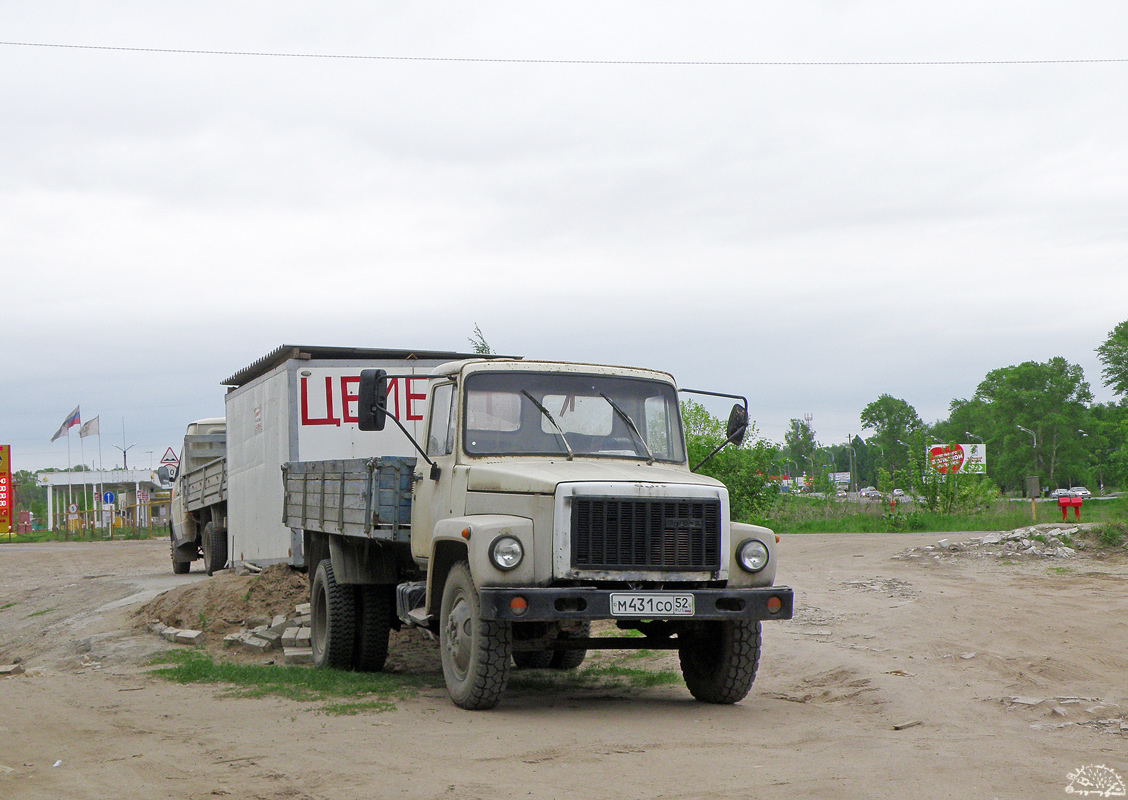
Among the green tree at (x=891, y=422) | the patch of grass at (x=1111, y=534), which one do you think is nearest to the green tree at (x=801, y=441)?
the green tree at (x=891, y=422)

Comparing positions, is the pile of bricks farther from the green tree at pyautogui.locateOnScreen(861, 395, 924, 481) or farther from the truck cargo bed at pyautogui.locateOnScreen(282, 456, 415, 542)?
the green tree at pyautogui.locateOnScreen(861, 395, 924, 481)

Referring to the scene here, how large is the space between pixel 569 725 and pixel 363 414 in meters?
2.45

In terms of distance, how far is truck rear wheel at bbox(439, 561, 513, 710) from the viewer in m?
7.32

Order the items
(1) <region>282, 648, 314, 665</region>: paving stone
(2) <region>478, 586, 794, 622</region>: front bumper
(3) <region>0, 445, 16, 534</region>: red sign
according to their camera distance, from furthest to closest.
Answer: (3) <region>0, 445, 16, 534</region>: red sign, (1) <region>282, 648, 314, 665</region>: paving stone, (2) <region>478, 586, 794, 622</region>: front bumper

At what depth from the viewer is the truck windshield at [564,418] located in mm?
8188

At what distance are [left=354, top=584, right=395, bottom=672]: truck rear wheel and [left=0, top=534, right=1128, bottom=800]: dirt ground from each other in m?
1.00

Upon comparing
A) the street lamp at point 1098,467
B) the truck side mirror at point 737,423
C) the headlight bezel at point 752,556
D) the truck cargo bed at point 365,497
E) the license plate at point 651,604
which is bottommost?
the street lamp at point 1098,467

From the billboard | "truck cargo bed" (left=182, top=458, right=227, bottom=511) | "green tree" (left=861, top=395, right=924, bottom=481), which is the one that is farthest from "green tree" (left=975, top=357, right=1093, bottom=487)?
"truck cargo bed" (left=182, top=458, right=227, bottom=511)

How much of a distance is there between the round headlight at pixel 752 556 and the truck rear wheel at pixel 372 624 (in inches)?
143

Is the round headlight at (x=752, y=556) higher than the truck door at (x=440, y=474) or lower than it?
lower

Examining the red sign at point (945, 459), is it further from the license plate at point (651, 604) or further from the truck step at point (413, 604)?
the license plate at point (651, 604)

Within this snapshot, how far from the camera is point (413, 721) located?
7301 mm

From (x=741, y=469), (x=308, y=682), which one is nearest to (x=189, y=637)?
(x=308, y=682)

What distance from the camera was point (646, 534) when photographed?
24.1 feet
